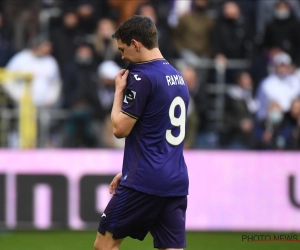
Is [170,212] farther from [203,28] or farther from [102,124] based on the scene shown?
[203,28]

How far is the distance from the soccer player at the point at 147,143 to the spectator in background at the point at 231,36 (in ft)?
27.3

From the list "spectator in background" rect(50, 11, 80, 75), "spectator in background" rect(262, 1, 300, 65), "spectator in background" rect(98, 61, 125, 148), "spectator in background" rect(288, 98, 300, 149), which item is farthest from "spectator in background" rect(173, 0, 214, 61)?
"spectator in background" rect(288, 98, 300, 149)

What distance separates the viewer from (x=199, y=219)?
36.1 ft

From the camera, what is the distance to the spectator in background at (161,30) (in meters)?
13.2

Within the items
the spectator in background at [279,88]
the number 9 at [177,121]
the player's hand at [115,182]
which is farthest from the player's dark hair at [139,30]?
the spectator in background at [279,88]

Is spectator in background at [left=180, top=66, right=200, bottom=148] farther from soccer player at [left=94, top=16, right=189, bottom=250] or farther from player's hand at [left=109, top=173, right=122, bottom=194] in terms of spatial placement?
soccer player at [left=94, top=16, right=189, bottom=250]

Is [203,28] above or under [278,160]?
above

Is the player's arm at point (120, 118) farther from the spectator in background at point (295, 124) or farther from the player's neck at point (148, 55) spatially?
the spectator in background at point (295, 124)

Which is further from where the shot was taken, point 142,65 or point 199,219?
point 199,219

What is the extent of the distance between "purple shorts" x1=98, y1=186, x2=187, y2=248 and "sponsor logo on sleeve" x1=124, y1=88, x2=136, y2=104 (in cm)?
62

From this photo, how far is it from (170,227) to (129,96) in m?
0.97

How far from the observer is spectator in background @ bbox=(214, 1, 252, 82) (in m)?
13.8

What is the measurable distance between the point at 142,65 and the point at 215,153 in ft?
19.2

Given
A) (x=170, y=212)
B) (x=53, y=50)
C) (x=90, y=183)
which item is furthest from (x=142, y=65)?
(x=53, y=50)
